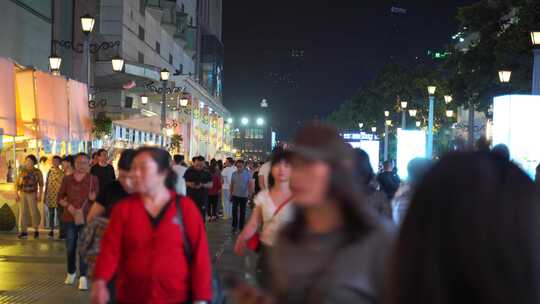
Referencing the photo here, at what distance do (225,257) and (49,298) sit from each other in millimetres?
5131

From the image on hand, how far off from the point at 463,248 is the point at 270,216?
194 inches

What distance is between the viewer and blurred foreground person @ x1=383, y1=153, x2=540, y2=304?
7.99ft

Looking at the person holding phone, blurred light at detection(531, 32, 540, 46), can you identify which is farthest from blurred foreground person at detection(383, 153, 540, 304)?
blurred light at detection(531, 32, 540, 46)

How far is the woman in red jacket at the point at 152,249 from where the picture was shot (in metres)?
5.18

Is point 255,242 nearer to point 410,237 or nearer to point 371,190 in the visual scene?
point 371,190

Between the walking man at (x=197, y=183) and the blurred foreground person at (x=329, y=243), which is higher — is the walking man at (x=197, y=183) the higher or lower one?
the lower one

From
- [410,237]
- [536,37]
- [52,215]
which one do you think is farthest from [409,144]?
[410,237]

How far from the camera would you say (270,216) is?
7.32 meters

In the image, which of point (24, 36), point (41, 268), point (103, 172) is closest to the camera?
point (41, 268)

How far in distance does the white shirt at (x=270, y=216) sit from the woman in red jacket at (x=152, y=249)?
5.38ft

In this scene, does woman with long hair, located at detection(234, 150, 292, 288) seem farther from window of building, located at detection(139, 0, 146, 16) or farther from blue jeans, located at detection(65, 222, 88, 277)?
window of building, located at detection(139, 0, 146, 16)

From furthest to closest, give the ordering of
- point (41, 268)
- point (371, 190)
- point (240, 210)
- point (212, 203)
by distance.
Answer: point (212, 203) < point (240, 210) < point (41, 268) < point (371, 190)

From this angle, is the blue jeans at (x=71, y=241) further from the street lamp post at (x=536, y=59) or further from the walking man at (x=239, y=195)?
the street lamp post at (x=536, y=59)

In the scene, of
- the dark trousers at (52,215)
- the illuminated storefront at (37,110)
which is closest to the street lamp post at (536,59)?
the illuminated storefront at (37,110)
